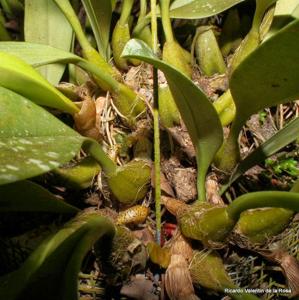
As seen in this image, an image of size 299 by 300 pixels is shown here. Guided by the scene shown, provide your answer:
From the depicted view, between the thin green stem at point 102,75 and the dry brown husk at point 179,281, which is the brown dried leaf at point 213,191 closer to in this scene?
the dry brown husk at point 179,281

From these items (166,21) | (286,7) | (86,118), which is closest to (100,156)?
(86,118)

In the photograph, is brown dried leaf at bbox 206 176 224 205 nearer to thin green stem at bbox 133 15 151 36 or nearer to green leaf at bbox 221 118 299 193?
green leaf at bbox 221 118 299 193

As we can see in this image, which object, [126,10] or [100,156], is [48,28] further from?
[100,156]

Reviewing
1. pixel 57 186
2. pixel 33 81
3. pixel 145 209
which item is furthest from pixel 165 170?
pixel 33 81

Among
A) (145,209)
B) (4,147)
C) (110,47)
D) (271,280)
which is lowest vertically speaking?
(271,280)

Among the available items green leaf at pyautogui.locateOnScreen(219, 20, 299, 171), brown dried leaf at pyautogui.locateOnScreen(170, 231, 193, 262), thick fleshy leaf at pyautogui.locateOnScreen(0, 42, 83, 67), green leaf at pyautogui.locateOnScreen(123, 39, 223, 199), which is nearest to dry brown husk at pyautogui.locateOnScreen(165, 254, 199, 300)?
brown dried leaf at pyautogui.locateOnScreen(170, 231, 193, 262)

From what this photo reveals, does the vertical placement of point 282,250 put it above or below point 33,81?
below

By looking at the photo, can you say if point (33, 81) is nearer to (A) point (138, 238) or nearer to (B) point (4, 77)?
(B) point (4, 77)
